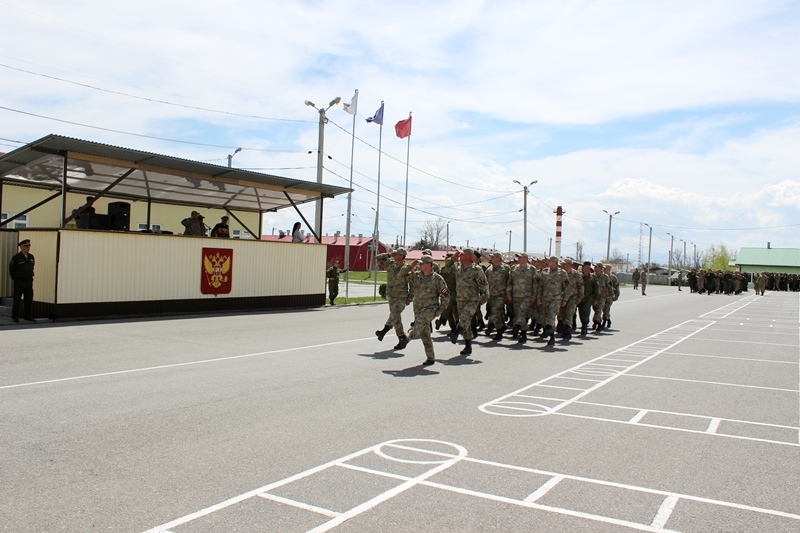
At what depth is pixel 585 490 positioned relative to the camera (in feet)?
16.5

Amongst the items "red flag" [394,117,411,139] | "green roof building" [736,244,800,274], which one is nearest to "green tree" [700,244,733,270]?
"green roof building" [736,244,800,274]

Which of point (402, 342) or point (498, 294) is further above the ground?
point (498, 294)

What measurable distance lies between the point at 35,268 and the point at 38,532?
14801mm

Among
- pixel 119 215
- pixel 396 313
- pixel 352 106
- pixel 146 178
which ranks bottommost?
pixel 396 313

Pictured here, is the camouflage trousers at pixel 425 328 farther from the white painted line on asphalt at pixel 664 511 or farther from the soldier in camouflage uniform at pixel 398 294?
the white painted line on asphalt at pixel 664 511

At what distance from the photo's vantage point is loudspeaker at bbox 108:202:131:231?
18281mm

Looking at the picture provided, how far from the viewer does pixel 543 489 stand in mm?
5031

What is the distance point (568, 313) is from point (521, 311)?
1.72 m

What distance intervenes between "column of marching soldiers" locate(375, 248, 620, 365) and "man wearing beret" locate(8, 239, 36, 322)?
8.06 metres

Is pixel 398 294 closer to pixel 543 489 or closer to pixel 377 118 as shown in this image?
pixel 543 489

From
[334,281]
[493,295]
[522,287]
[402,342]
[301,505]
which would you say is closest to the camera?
[301,505]

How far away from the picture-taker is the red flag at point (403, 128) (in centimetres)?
3962

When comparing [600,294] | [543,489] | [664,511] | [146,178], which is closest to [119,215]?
[146,178]

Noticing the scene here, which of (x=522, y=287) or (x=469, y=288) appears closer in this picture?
(x=469, y=288)
